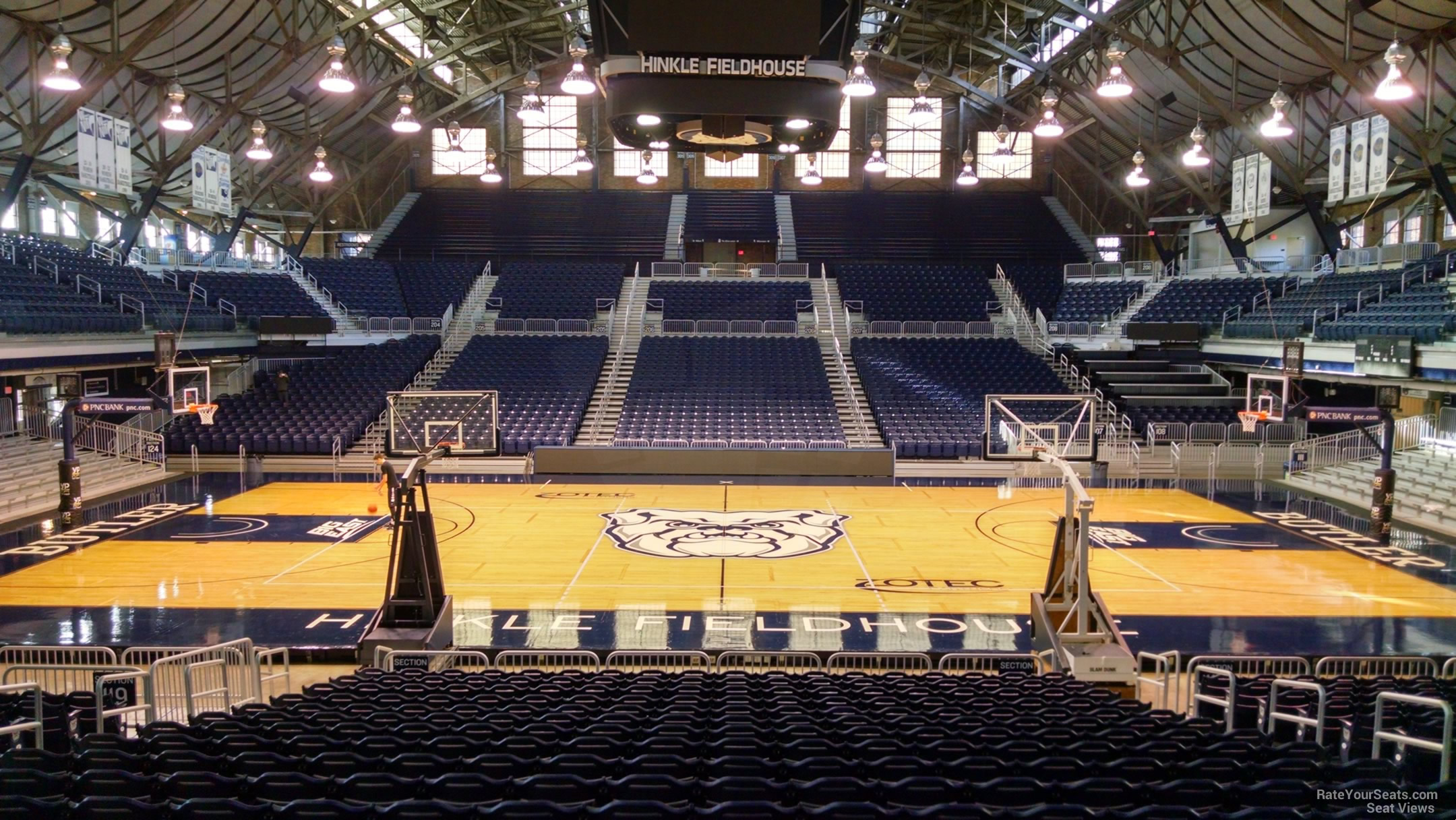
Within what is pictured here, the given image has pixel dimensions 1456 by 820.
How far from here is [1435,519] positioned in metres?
18.9

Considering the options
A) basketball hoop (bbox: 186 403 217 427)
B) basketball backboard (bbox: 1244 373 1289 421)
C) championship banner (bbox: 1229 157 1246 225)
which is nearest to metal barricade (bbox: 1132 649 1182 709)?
basketball backboard (bbox: 1244 373 1289 421)

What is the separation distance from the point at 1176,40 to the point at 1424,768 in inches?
986

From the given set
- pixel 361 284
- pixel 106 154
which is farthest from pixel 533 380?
pixel 106 154

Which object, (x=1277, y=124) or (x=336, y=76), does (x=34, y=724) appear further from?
(x=1277, y=124)

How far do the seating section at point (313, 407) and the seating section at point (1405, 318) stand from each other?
27934mm

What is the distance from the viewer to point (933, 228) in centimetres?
4162

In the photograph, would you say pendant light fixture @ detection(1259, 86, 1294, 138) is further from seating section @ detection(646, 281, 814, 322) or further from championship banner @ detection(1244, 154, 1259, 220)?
seating section @ detection(646, 281, 814, 322)

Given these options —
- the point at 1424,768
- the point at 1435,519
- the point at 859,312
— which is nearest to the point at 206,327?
the point at 859,312

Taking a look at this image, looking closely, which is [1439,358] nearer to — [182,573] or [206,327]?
[182,573]

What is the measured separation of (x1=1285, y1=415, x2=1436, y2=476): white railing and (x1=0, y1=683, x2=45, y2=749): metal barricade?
27381mm

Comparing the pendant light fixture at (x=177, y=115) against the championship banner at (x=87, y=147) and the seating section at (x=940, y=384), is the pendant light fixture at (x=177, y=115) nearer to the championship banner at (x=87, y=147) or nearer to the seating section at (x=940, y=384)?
the championship banner at (x=87, y=147)

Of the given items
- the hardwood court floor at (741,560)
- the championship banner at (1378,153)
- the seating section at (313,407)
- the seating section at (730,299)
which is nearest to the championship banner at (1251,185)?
the championship banner at (1378,153)

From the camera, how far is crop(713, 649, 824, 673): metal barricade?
35.2 ft

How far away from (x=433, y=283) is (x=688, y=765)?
34.7m
